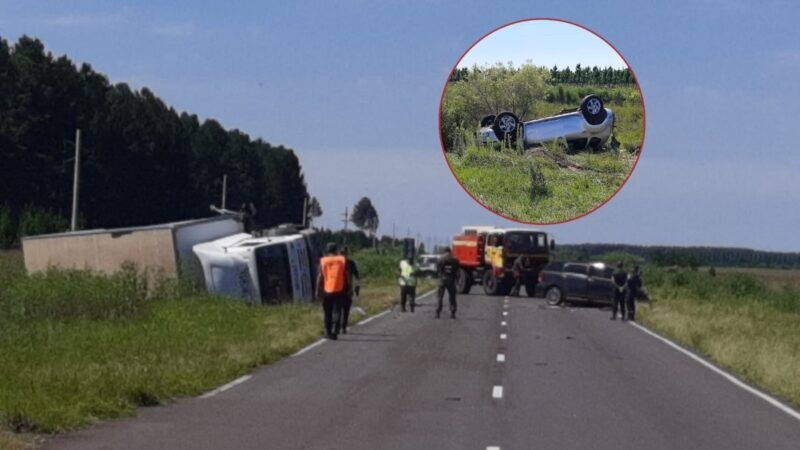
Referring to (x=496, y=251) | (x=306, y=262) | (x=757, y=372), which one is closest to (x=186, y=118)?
(x=496, y=251)

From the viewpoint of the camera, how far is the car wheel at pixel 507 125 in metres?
15.5

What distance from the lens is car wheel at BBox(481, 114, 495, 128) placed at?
1577 centimetres

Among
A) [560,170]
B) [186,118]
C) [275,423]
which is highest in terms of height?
[186,118]

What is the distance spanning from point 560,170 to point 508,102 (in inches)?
37.3

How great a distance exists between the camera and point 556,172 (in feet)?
50.7

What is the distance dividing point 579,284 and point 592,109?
35.4 m

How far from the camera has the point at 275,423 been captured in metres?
15.4

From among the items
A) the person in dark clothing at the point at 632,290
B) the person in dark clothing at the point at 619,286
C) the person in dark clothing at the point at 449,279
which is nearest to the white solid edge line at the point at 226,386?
the person in dark clothing at the point at 449,279

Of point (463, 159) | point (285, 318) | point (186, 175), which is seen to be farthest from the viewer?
point (186, 175)

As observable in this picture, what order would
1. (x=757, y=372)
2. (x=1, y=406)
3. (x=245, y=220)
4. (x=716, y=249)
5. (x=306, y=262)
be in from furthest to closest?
(x=716, y=249) < (x=245, y=220) < (x=306, y=262) < (x=757, y=372) < (x=1, y=406)

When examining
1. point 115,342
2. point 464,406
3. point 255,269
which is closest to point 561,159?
point 464,406

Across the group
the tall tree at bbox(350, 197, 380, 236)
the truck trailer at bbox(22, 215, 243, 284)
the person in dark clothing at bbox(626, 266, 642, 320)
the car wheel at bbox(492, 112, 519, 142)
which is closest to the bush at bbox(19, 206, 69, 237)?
the truck trailer at bbox(22, 215, 243, 284)

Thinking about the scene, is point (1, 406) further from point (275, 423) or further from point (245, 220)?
point (245, 220)

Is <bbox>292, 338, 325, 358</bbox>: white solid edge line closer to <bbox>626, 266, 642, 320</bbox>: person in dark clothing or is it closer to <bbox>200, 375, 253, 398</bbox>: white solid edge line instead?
<bbox>200, 375, 253, 398</bbox>: white solid edge line
